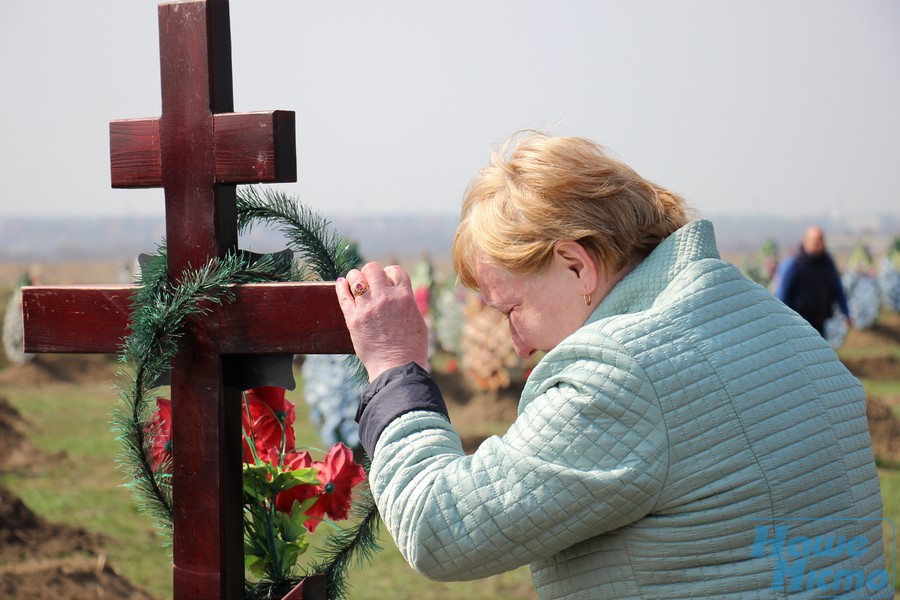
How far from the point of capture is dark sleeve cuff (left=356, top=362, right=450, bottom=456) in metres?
1.34

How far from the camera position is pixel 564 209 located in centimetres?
142

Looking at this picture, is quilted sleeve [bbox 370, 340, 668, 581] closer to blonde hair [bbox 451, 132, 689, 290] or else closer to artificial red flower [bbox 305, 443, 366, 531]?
blonde hair [bbox 451, 132, 689, 290]

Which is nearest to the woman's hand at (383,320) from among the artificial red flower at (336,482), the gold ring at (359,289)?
the gold ring at (359,289)

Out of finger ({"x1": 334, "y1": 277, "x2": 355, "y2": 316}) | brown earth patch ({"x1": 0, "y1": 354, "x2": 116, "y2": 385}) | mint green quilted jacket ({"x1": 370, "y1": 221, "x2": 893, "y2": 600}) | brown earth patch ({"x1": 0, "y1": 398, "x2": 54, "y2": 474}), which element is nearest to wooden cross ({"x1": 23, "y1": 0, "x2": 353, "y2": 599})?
A: finger ({"x1": 334, "y1": 277, "x2": 355, "y2": 316})

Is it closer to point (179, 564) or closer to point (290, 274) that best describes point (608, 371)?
point (290, 274)

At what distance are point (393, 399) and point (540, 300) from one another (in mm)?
301

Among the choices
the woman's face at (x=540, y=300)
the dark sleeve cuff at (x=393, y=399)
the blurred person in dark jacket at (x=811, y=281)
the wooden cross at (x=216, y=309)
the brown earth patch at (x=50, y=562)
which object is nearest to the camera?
the dark sleeve cuff at (x=393, y=399)

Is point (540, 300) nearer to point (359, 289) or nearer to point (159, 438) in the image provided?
point (359, 289)

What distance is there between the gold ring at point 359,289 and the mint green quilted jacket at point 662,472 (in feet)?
0.82

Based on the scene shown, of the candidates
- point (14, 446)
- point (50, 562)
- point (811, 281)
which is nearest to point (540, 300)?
point (50, 562)

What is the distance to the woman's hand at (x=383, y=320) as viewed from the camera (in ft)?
4.70

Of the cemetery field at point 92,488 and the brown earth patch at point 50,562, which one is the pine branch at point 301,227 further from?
the brown earth patch at point 50,562

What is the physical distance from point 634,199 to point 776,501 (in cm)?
50

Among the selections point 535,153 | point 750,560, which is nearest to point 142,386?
point 535,153
